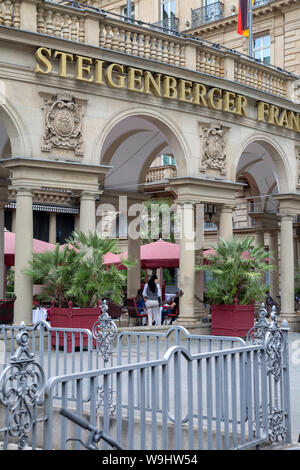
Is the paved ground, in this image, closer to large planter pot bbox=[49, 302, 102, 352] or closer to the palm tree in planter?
large planter pot bbox=[49, 302, 102, 352]

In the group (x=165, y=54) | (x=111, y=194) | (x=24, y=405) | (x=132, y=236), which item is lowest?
(x=24, y=405)

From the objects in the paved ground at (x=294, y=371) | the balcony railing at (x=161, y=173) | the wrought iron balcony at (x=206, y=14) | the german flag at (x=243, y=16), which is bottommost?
the paved ground at (x=294, y=371)

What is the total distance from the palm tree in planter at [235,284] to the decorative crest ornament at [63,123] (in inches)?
176

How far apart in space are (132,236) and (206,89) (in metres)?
5.93

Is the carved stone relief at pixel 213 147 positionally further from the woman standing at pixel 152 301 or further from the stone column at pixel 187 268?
the woman standing at pixel 152 301

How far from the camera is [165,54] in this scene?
16516 mm

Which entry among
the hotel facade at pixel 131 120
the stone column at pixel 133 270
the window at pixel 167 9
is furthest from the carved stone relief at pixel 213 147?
the window at pixel 167 9

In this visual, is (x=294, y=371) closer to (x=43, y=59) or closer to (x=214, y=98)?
(x=43, y=59)

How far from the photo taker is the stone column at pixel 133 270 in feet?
70.0

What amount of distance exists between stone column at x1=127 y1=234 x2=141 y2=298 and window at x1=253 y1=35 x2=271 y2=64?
13279 mm

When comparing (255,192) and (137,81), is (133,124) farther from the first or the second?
(255,192)
